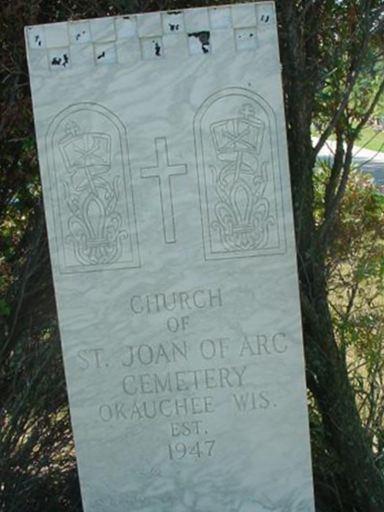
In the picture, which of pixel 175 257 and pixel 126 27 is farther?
pixel 175 257

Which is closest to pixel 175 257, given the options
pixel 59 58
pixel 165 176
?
pixel 165 176

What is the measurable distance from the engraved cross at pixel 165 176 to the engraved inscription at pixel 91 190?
101 mm

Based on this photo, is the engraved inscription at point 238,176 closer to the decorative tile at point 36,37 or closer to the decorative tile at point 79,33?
the decorative tile at point 79,33

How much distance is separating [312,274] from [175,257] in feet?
2.82

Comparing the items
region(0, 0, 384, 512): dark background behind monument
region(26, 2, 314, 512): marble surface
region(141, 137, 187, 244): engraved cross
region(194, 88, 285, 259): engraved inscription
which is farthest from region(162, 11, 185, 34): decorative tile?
region(0, 0, 384, 512): dark background behind monument

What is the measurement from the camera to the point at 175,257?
3023 mm

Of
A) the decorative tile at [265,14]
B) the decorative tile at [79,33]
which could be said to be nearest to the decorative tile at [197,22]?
the decorative tile at [265,14]

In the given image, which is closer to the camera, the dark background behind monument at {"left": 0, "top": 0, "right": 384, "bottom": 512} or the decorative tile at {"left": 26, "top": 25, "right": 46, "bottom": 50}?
the decorative tile at {"left": 26, "top": 25, "right": 46, "bottom": 50}

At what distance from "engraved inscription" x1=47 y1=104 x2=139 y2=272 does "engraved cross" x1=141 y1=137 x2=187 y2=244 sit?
4.0 inches

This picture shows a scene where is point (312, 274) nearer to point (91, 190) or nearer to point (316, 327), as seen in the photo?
point (316, 327)

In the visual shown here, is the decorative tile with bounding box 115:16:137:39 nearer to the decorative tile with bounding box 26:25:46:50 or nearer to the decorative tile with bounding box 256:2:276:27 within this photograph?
the decorative tile with bounding box 26:25:46:50

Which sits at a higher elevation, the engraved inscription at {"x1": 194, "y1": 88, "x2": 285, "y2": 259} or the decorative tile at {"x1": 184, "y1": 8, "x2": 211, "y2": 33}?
the decorative tile at {"x1": 184, "y1": 8, "x2": 211, "y2": 33}

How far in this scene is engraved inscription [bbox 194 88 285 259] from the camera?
2.92 m

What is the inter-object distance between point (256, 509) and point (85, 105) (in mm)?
1554
